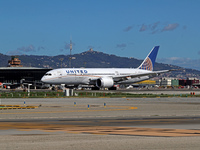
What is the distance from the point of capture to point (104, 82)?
4006 inches

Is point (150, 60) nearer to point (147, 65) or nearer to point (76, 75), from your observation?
point (147, 65)

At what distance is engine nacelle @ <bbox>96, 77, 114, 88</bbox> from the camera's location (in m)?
102

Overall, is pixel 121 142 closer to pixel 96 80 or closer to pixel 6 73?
pixel 96 80

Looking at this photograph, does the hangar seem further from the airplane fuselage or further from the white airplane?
the airplane fuselage

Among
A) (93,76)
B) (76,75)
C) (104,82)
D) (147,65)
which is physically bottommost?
(104,82)

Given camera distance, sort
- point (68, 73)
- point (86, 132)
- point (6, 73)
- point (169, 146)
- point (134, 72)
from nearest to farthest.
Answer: point (169, 146) → point (86, 132) → point (68, 73) → point (134, 72) → point (6, 73)

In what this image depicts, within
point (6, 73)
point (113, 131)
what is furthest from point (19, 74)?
point (113, 131)

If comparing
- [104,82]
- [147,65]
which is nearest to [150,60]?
[147,65]

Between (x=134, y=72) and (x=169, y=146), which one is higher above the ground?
(x=134, y=72)

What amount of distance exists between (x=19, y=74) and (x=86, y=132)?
159822 mm

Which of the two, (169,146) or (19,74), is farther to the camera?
Answer: (19,74)

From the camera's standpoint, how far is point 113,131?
23344mm

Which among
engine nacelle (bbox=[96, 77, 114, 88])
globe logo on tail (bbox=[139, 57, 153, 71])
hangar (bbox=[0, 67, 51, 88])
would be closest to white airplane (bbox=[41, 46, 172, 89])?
engine nacelle (bbox=[96, 77, 114, 88])

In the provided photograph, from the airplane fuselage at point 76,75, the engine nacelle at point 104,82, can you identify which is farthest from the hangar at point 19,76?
the engine nacelle at point 104,82
